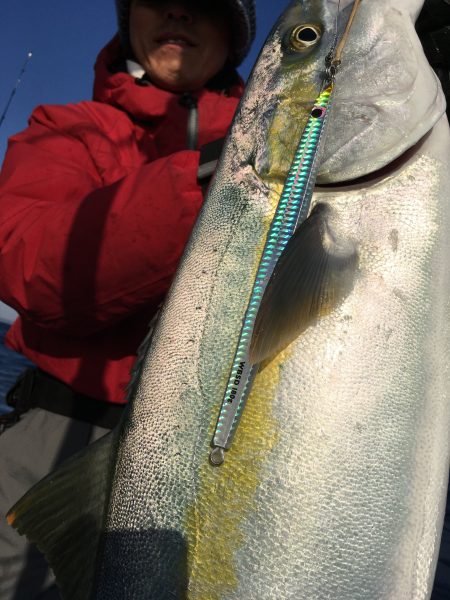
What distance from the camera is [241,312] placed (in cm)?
151

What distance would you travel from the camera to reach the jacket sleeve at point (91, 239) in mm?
1854

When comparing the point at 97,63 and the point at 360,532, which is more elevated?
the point at 97,63

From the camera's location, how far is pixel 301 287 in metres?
1.43

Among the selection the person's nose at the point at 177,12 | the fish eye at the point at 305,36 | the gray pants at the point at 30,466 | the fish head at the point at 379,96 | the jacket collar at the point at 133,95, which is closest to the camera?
the fish head at the point at 379,96

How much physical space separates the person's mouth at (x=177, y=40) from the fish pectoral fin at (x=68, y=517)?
2217 mm

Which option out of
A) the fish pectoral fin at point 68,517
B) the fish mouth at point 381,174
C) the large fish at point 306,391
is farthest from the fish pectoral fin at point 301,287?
the fish pectoral fin at point 68,517

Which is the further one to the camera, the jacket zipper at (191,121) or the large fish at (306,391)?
the jacket zipper at (191,121)

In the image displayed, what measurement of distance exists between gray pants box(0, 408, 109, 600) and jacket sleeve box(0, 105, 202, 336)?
0.75m

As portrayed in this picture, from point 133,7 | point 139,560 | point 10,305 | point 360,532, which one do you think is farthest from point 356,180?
point 133,7

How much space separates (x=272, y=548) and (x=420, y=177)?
114 cm

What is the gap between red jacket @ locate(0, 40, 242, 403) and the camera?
6.14 feet

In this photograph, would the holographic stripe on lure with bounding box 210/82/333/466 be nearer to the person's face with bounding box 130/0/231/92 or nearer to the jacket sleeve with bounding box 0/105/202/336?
the jacket sleeve with bounding box 0/105/202/336

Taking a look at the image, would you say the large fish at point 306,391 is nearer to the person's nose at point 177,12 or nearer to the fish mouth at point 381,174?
the fish mouth at point 381,174

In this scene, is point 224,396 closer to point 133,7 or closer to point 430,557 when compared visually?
point 430,557
